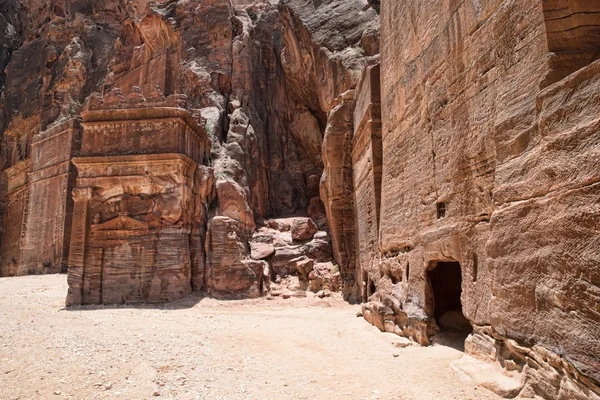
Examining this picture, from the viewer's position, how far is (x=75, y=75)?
93.2 ft

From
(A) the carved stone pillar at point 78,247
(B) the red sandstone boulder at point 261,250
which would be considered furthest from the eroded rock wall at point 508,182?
(A) the carved stone pillar at point 78,247

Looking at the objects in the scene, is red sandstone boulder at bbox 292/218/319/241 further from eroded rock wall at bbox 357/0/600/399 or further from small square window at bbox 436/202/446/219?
small square window at bbox 436/202/446/219

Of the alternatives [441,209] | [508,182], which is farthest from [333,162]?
[508,182]

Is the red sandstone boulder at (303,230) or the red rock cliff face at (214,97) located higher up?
the red rock cliff face at (214,97)

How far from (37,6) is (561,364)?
41.7 m

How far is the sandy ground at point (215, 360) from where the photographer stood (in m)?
5.17

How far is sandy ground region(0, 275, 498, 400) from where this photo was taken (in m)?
5.17

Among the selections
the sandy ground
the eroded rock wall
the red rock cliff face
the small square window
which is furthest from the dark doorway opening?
the red rock cliff face

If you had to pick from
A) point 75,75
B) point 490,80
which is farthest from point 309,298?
point 75,75

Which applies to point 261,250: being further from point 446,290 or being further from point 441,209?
point 441,209

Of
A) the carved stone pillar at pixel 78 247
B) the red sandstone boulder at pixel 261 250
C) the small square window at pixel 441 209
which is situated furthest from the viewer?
the red sandstone boulder at pixel 261 250

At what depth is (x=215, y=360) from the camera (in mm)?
6543

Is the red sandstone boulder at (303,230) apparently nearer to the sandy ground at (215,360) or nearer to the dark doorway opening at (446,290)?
the sandy ground at (215,360)

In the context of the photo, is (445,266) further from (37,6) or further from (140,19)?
(37,6)
